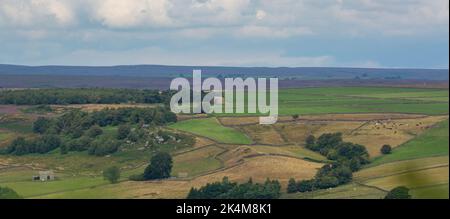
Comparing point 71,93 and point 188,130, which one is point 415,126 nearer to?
point 188,130

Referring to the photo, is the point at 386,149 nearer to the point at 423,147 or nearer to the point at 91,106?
the point at 423,147

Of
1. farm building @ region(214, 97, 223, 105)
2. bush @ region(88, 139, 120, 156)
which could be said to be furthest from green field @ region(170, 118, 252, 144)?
farm building @ region(214, 97, 223, 105)

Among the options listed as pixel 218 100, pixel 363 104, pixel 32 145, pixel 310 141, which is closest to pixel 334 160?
pixel 310 141

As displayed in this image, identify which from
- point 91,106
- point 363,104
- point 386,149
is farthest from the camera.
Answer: point 91,106

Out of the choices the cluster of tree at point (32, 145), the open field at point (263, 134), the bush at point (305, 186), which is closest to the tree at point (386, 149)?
the open field at point (263, 134)
